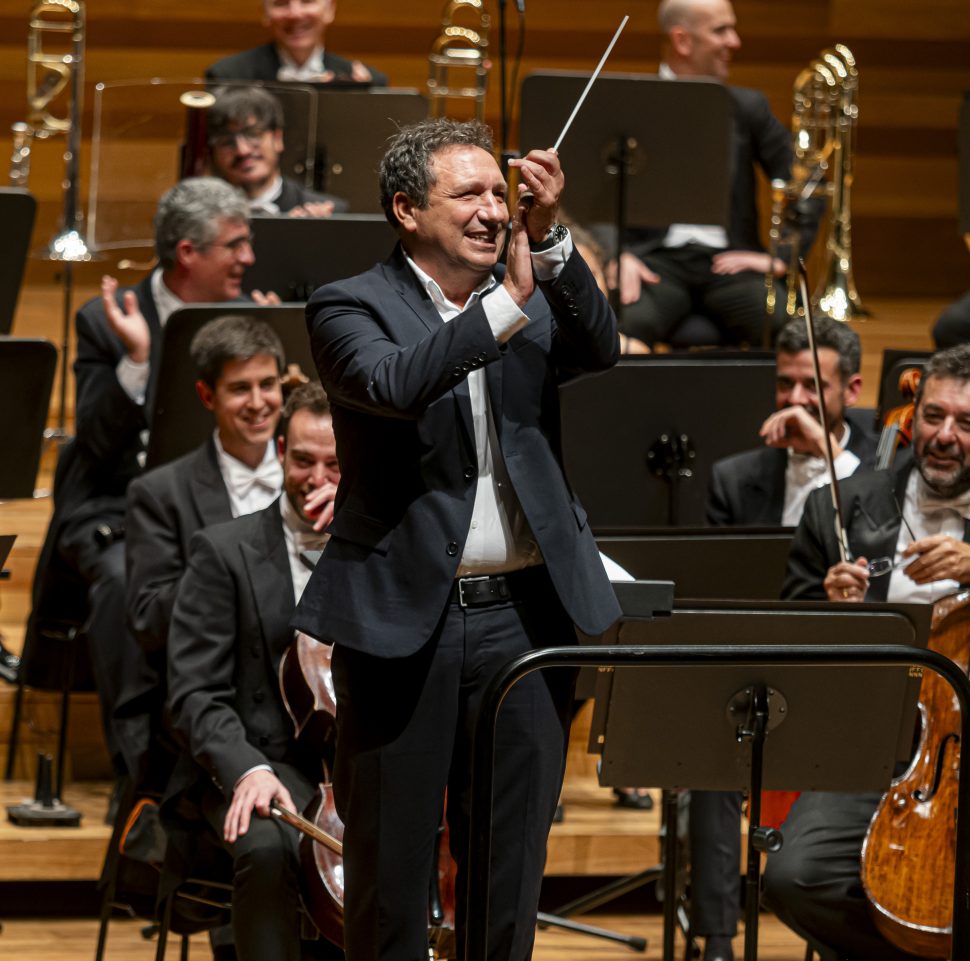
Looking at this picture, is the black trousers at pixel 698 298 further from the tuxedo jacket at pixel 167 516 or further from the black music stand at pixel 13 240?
the tuxedo jacket at pixel 167 516

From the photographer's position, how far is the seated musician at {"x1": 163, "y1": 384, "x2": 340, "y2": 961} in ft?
10.0

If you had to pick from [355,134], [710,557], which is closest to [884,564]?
[710,557]

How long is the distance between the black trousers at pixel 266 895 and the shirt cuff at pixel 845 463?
1641 millimetres

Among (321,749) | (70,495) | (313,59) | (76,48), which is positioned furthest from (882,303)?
(321,749)

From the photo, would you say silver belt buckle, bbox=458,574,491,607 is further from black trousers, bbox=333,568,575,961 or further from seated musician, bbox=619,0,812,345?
seated musician, bbox=619,0,812,345

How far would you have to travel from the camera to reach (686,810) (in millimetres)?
3713

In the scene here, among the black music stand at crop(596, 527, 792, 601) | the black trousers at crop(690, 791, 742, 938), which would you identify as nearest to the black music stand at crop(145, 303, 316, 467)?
the black music stand at crop(596, 527, 792, 601)

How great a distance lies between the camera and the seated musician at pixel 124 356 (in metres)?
4.09

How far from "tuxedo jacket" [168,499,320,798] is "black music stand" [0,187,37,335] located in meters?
1.29

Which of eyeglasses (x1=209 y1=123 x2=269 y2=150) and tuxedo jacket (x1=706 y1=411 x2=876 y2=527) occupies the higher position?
eyeglasses (x1=209 y1=123 x2=269 y2=150)

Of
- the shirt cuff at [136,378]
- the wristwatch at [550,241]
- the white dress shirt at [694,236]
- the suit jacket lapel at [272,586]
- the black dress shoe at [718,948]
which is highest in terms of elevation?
the white dress shirt at [694,236]

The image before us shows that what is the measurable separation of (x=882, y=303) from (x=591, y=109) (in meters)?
2.71

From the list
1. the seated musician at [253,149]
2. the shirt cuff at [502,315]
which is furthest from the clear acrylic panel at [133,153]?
the shirt cuff at [502,315]

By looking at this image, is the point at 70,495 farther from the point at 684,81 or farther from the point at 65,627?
the point at 684,81
